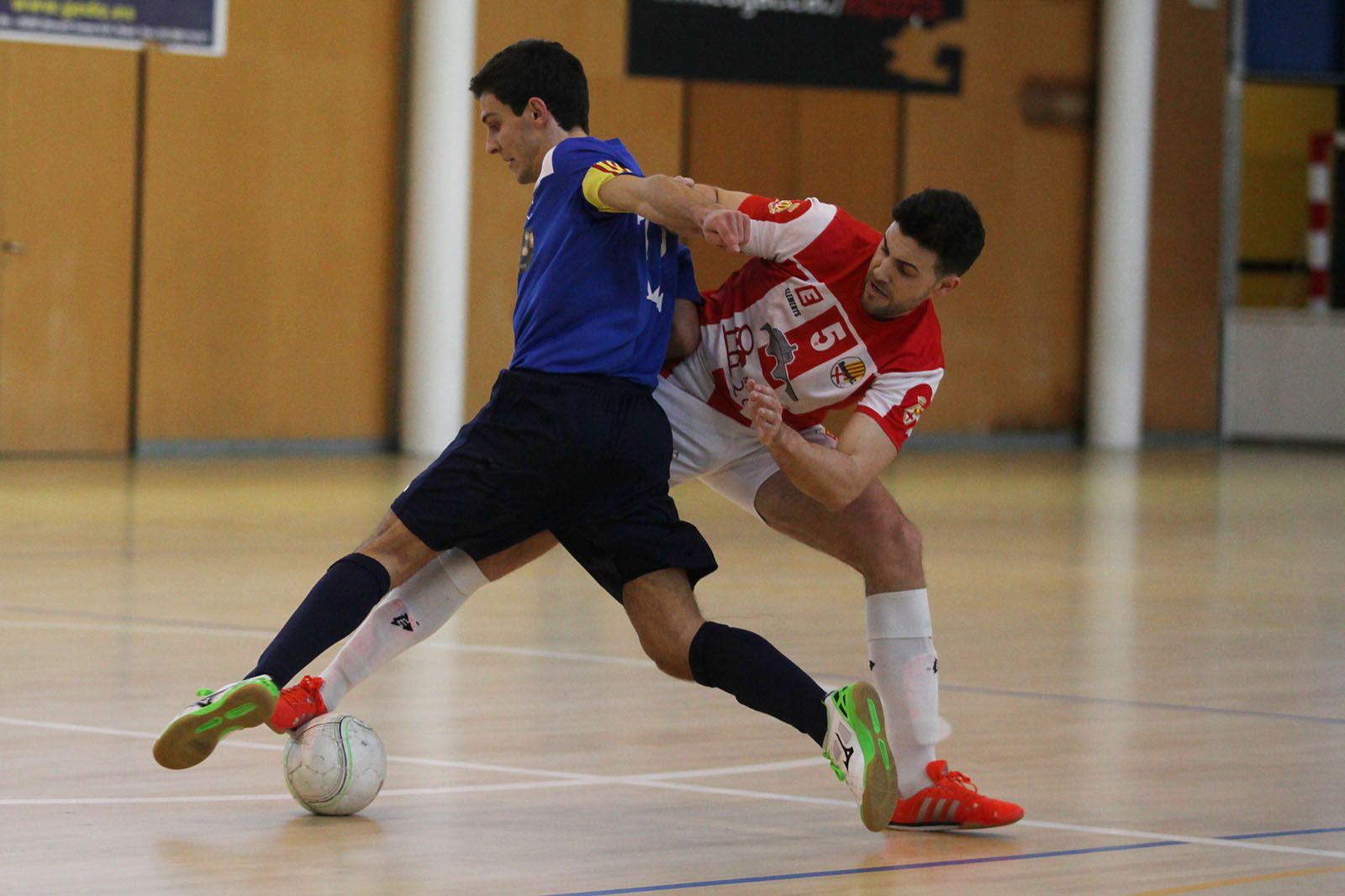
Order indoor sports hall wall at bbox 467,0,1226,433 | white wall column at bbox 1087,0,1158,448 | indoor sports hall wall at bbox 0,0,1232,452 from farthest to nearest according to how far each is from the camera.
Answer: white wall column at bbox 1087,0,1158,448
indoor sports hall wall at bbox 467,0,1226,433
indoor sports hall wall at bbox 0,0,1232,452

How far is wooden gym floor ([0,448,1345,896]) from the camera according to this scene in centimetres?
395

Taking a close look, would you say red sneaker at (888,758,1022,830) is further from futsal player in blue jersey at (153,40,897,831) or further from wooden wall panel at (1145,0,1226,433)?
wooden wall panel at (1145,0,1226,433)

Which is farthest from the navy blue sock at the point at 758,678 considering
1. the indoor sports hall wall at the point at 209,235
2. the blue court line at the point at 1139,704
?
the indoor sports hall wall at the point at 209,235

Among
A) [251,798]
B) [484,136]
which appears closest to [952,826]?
[251,798]

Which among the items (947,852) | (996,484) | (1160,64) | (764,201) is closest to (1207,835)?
(947,852)

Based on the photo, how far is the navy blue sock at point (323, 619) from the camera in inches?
164

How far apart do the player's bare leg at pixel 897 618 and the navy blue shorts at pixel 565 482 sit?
34 centimetres

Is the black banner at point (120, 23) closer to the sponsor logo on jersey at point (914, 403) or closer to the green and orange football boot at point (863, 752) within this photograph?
the sponsor logo on jersey at point (914, 403)

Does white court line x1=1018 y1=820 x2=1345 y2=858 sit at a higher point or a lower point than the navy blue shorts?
lower

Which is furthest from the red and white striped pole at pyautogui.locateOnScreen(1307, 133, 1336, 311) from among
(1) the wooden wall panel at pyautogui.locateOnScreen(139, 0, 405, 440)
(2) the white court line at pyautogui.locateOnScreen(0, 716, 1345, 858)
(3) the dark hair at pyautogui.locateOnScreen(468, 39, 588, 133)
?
(3) the dark hair at pyautogui.locateOnScreen(468, 39, 588, 133)

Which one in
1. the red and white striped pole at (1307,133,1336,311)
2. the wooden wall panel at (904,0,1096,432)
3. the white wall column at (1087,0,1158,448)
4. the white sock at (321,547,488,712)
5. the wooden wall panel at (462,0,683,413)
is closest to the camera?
the white sock at (321,547,488,712)

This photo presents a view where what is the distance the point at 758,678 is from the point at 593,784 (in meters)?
0.68

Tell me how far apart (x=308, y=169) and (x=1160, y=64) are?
801 cm

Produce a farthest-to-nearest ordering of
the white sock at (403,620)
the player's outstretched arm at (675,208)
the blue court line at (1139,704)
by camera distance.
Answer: the blue court line at (1139,704)
the white sock at (403,620)
the player's outstretched arm at (675,208)
